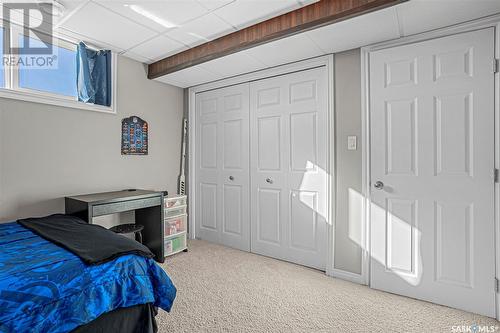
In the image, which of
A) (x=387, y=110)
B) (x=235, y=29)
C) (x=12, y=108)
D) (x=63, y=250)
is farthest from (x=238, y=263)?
(x=12, y=108)

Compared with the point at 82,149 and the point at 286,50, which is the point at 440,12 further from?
the point at 82,149

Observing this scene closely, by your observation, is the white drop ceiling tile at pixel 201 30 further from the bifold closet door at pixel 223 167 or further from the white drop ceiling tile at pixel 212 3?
the bifold closet door at pixel 223 167

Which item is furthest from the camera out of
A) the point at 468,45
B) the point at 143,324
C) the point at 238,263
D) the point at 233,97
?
the point at 233,97

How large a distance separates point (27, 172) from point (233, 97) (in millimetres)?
2318

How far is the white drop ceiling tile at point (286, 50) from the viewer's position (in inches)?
94.2

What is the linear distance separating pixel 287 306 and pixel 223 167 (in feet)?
6.48

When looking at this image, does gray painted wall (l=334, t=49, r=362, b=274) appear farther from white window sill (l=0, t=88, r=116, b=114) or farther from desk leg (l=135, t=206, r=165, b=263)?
→ white window sill (l=0, t=88, r=116, b=114)

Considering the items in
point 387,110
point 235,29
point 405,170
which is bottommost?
point 405,170

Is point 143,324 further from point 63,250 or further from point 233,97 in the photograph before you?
point 233,97

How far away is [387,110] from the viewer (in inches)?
93.8

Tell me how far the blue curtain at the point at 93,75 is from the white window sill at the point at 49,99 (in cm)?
7

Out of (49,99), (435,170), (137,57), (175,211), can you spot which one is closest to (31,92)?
(49,99)

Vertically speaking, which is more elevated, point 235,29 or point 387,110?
point 235,29

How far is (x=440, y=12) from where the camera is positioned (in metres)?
1.90
